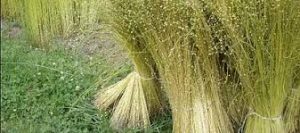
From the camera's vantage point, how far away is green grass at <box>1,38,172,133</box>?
8.10ft

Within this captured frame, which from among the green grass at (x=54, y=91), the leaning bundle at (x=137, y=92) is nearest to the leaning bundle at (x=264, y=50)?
the leaning bundle at (x=137, y=92)

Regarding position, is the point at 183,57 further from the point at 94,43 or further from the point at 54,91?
the point at 94,43

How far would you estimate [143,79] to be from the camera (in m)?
2.31

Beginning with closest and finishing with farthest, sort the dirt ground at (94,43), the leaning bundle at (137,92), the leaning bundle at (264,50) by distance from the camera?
the leaning bundle at (264,50)
the leaning bundle at (137,92)
the dirt ground at (94,43)

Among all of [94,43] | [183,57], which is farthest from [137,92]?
[94,43]

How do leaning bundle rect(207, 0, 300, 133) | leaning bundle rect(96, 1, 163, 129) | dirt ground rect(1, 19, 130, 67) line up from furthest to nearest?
1. dirt ground rect(1, 19, 130, 67)
2. leaning bundle rect(96, 1, 163, 129)
3. leaning bundle rect(207, 0, 300, 133)

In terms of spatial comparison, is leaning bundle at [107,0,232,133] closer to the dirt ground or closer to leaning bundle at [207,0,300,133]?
leaning bundle at [207,0,300,133]

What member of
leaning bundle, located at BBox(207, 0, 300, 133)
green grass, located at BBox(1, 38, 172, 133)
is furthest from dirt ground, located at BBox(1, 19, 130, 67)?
leaning bundle, located at BBox(207, 0, 300, 133)

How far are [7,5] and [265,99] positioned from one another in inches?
92.0

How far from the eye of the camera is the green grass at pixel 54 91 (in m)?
2.47

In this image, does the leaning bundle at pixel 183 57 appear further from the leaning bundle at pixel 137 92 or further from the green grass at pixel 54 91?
the green grass at pixel 54 91

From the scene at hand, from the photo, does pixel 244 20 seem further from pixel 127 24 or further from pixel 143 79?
pixel 143 79

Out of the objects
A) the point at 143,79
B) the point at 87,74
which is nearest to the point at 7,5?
the point at 87,74

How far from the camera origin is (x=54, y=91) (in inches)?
107
